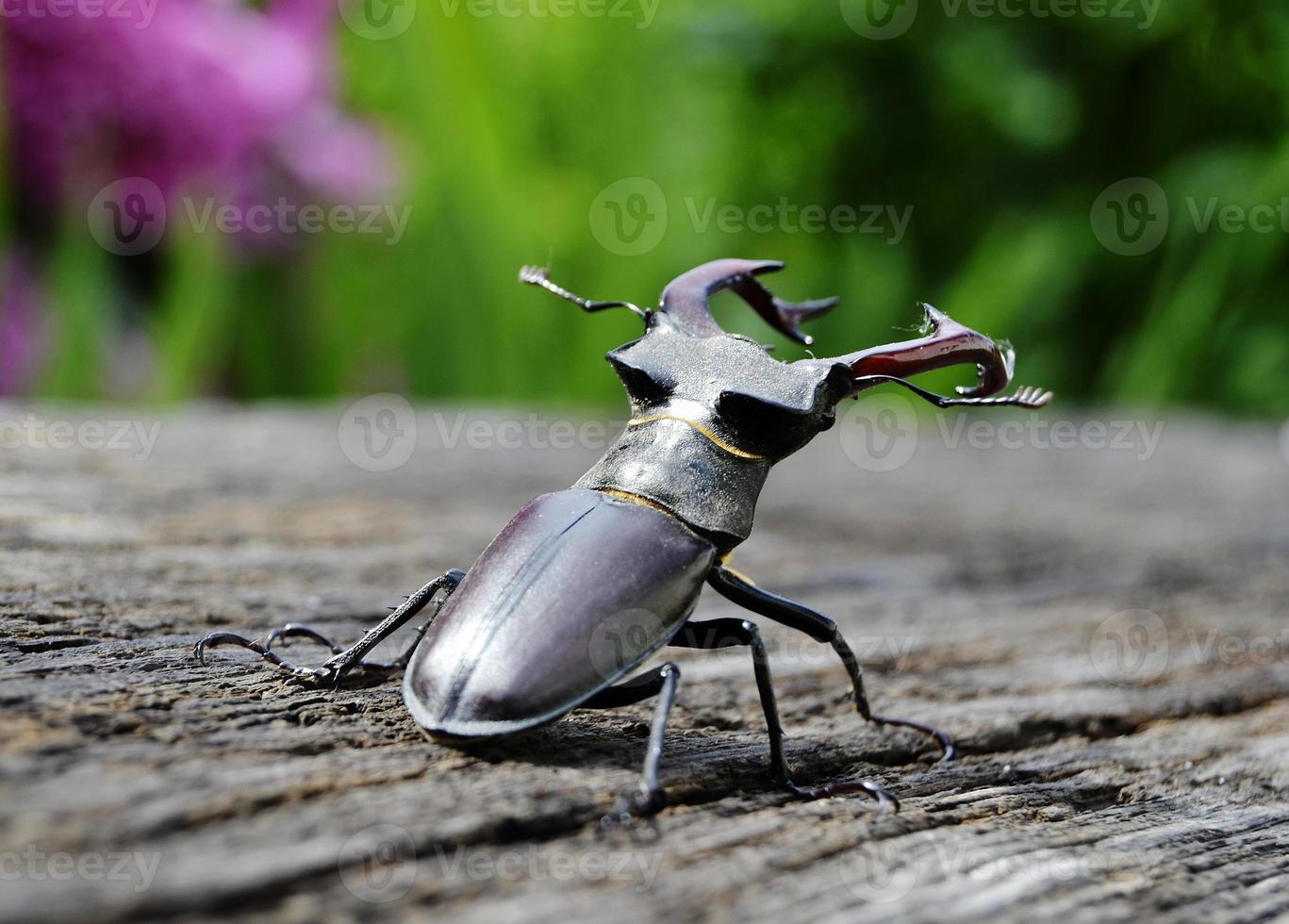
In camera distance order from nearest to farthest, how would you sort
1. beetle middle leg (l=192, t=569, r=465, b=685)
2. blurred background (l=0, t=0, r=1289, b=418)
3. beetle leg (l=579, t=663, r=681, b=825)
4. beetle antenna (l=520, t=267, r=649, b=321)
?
beetle leg (l=579, t=663, r=681, b=825) → beetle middle leg (l=192, t=569, r=465, b=685) → beetle antenna (l=520, t=267, r=649, b=321) → blurred background (l=0, t=0, r=1289, b=418)

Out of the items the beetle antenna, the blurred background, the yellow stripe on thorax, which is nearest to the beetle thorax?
the yellow stripe on thorax

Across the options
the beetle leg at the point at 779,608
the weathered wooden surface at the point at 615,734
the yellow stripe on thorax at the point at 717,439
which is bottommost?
the weathered wooden surface at the point at 615,734

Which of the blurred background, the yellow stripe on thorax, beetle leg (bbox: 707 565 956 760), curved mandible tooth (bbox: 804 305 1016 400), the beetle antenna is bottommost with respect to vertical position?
beetle leg (bbox: 707 565 956 760)

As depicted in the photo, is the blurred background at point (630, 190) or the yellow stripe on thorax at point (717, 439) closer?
the yellow stripe on thorax at point (717, 439)

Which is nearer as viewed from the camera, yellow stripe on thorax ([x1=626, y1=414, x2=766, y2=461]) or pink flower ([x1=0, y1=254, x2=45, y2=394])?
yellow stripe on thorax ([x1=626, y1=414, x2=766, y2=461])

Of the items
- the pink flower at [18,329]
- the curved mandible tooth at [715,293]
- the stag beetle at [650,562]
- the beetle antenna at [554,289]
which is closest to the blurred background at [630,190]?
the pink flower at [18,329]

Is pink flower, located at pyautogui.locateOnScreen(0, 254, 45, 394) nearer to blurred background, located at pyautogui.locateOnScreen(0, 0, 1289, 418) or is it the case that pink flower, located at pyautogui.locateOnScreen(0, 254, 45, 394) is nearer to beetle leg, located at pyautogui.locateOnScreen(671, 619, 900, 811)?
blurred background, located at pyautogui.locateOnScreen(0, 0, 1289, 418)

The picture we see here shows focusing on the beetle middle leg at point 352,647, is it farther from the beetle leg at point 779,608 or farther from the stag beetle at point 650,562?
the beetle leg at point 779,608

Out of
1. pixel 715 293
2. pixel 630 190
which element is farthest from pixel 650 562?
pixel 630 190
